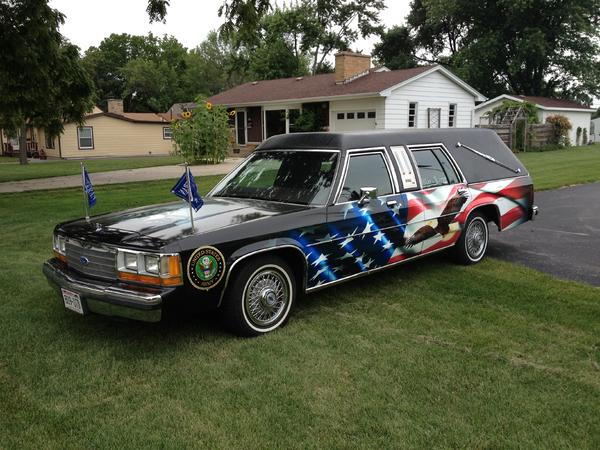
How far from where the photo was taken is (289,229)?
188 inches

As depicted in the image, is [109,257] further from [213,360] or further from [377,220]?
[377,220]

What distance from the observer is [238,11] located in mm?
10422

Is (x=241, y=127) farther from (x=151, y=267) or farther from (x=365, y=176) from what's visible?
(x=151, y=267)

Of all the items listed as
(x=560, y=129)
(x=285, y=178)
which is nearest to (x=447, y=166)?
(x=285, y=178)

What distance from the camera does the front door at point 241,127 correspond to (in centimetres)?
3212

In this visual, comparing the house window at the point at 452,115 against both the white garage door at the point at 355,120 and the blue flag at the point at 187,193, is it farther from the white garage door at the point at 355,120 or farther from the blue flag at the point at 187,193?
the blue flag at the point at 187,193

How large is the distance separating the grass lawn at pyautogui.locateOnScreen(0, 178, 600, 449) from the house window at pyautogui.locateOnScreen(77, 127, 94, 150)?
3436 cm

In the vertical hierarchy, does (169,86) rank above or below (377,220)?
above

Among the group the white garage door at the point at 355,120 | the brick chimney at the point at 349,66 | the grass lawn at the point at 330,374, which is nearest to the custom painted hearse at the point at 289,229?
the grass lawn at the point at 330,374

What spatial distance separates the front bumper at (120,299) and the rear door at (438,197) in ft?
9.34

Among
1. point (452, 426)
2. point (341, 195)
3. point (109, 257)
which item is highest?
point (341, 195)

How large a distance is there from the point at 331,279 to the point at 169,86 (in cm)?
6108

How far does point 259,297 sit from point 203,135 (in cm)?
1898

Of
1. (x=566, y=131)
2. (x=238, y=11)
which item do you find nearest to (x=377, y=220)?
(x=238, y=11)
